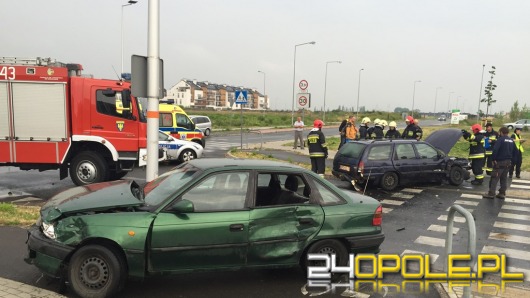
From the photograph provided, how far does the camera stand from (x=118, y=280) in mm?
4176

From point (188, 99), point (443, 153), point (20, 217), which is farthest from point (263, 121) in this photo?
point (188, 99)

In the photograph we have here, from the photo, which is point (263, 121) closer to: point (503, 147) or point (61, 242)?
point (503, 147)

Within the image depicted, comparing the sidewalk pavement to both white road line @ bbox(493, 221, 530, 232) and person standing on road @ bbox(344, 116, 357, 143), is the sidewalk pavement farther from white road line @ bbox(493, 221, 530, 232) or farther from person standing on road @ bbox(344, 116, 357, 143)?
person standing on road @ bbox(344, 116, 357, 143)

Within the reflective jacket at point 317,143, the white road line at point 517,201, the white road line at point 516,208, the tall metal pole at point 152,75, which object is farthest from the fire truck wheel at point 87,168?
the white road line at point 517,201

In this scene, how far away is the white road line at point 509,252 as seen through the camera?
6.42 m

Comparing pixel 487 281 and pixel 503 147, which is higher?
pixel 503 147

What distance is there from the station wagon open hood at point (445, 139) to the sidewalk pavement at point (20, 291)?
12.0m

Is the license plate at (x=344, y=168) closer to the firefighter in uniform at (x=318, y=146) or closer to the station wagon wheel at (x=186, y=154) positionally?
the firefighter in uniform at (x=318, y=146)

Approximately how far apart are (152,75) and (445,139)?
10.0 m

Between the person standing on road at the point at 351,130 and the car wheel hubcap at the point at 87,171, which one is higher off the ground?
the person standing on road at the point at 351,130

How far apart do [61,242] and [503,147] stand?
1015 centimetres

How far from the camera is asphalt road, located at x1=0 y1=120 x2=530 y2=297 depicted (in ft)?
15.3

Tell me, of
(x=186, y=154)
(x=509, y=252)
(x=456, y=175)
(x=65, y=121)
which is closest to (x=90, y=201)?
(x=65, y=121)

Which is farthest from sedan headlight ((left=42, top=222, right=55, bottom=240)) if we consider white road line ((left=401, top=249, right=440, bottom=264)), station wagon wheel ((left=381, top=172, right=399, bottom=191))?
station wagon wheel ((left=381, top=172, right=399, bottom=191))
